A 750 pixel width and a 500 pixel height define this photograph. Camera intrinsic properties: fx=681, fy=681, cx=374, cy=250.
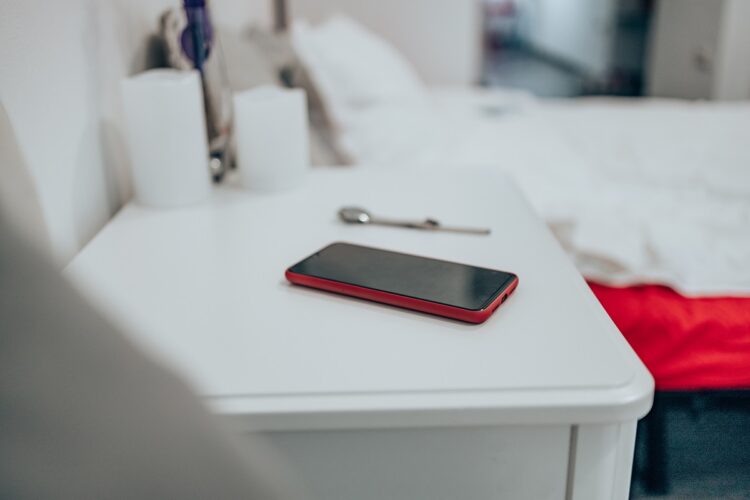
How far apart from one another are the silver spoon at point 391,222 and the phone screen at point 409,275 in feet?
0.36

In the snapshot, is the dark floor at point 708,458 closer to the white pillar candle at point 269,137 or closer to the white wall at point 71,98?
the white pillar candle at point 269,137

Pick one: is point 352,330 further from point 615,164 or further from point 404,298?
point 615,164

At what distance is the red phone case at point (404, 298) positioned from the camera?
1.89 ft

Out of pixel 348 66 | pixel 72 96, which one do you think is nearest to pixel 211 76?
pixel 72 96

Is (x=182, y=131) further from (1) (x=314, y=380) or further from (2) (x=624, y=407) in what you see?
(2) (x=624, y=407)

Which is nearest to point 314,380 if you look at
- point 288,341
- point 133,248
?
point 288,341

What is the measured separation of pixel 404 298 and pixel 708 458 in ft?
1.53

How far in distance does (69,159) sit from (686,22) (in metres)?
4.09

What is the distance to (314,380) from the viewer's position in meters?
0.51

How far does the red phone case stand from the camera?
1.89 ft

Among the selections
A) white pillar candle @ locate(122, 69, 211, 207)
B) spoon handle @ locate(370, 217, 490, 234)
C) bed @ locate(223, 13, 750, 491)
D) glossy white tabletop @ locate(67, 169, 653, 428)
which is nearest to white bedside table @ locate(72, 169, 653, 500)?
glossy white tabletop @ locate(67, 169, 653, 428)

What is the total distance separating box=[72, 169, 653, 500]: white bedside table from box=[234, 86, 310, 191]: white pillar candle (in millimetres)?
288

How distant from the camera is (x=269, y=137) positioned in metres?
0.95

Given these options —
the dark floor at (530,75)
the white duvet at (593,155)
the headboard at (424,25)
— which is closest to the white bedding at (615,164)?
the white duvet at (593,155)
